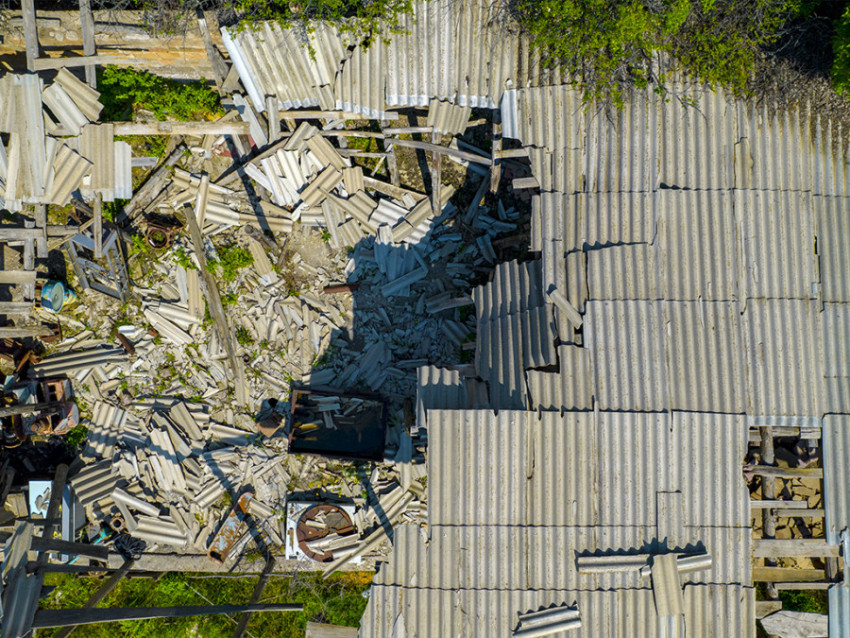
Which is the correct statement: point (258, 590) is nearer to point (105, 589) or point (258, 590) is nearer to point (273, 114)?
point (105, 589)

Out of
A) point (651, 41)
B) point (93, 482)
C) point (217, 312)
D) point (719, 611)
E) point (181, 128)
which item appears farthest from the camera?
point (217, 312)

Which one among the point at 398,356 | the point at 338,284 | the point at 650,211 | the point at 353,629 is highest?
the point at 650,211

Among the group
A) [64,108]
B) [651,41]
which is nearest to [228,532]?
[64,108]

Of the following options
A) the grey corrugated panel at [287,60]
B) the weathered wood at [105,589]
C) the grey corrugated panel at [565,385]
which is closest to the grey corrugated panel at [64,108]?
the grey corrugated panel at [287,60]

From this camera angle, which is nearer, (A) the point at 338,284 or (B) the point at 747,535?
(B) the point at 747,535

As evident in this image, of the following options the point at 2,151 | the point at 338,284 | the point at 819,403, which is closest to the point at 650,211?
the point at 819,403

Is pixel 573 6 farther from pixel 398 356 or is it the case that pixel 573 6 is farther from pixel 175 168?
pixel 175 168
